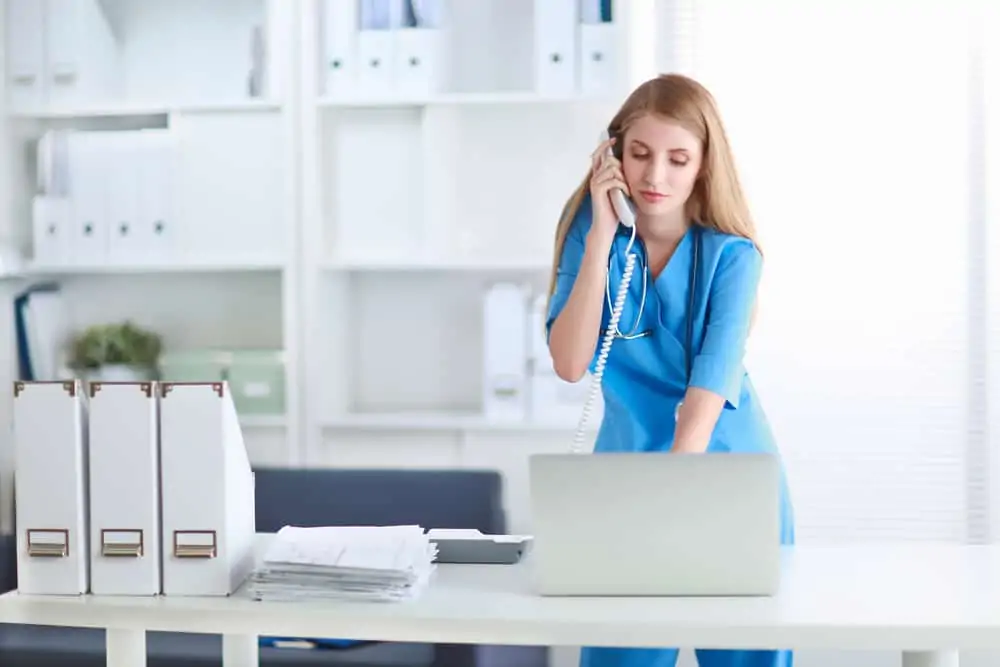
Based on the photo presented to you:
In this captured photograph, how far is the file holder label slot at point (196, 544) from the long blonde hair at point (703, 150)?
847mm

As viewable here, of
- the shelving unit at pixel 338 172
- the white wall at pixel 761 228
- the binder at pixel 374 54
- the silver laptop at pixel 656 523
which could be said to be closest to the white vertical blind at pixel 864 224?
the white wall at pixel 761 228

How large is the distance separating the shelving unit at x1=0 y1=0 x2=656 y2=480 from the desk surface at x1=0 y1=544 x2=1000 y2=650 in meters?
Result: 1.82

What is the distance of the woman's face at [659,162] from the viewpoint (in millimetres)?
2174

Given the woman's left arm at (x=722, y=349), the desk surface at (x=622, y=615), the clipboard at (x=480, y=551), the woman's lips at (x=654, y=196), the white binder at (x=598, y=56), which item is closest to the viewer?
the desk surface at (x=622, y=615)

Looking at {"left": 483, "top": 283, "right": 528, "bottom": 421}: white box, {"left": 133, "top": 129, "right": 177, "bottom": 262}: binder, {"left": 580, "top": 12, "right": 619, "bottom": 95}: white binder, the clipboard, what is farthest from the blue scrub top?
{"left": 133, "top": 129, "right": 177, "bottom": 262}: binder

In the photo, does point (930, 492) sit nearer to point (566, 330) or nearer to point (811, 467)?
point (811, 467)

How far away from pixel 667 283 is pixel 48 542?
1.07 metres

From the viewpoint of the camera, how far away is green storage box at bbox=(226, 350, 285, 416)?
368 centimetres

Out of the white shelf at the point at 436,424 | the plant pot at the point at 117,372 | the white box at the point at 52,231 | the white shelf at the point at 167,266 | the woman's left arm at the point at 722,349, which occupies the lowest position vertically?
the white shelf at the point at 436,424

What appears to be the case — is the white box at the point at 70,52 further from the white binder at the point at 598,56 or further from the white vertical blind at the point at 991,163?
the white vertical blind at the point at 991,163

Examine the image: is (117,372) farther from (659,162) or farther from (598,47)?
(659,162)

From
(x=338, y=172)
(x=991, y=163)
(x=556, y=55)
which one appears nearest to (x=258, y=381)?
(x=338, y=172)

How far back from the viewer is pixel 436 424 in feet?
11.8

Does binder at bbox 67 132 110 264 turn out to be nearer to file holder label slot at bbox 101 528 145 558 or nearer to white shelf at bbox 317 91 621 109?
white shelf at bbox 317 91 621 109
